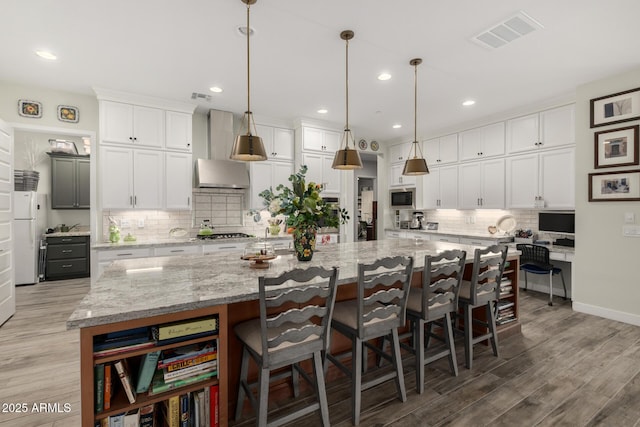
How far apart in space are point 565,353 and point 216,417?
3.02m

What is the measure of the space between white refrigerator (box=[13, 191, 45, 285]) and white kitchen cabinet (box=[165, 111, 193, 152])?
313 cm

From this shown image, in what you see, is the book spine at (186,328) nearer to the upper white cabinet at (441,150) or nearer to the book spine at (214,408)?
the book spine at (214,408)

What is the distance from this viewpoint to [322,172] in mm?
5492

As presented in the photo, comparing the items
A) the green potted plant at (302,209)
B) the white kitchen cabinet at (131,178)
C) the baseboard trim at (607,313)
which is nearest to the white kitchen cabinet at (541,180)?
the baseboard trim at (607,313)

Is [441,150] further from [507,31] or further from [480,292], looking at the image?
[480,292]

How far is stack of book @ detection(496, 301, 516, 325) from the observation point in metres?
3.18

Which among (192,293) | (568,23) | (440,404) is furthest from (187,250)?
(568,23)

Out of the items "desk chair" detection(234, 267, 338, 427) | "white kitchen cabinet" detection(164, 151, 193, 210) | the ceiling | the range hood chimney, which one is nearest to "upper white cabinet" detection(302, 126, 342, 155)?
the ceiling

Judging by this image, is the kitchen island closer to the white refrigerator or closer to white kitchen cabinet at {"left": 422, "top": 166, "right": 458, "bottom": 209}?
white kitchen cabinet at {"left": 422, "top": 166, "right": 458, "bottom": 209}

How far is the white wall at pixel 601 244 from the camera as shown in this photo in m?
3.52

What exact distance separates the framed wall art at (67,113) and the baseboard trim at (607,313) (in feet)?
22.5

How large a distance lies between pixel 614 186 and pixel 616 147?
0.44 metres

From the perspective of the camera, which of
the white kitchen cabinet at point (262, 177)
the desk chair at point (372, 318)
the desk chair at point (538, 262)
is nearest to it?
the desk chair at point (372, 318)

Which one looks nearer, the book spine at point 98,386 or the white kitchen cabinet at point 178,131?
the book spine at point 98,386
